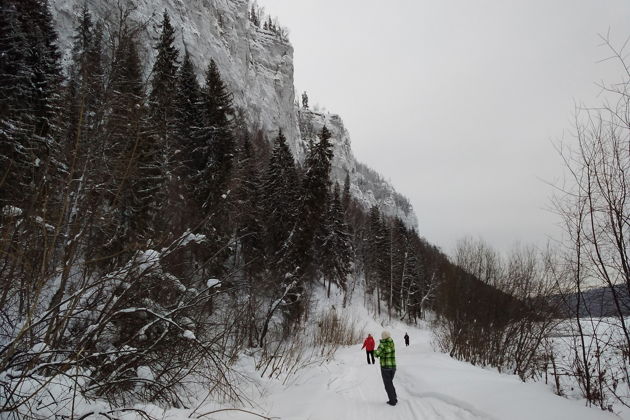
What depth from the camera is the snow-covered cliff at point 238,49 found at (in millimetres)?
43156

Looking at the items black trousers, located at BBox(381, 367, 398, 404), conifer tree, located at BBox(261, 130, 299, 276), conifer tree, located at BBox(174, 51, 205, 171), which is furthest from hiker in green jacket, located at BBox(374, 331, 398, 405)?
conifer tree, located at BBox(174, 51, 205, 171)

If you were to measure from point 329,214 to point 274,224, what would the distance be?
12.4 meters

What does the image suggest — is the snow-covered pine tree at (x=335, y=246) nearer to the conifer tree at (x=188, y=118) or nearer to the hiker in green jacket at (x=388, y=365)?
the conifer tree at (x=188, y=118)

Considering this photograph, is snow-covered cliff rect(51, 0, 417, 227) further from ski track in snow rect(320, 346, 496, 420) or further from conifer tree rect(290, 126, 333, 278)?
ski track in snow rect(320, 346, 496, 420)

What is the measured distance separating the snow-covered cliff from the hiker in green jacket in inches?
1595

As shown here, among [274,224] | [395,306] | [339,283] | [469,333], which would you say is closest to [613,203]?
[469,333]

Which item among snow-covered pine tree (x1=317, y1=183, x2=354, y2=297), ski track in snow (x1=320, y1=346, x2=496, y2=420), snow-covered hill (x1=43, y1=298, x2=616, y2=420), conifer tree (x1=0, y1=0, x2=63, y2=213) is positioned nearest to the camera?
conifer tree (x1=0, y1=0, x2=63, y2=213)

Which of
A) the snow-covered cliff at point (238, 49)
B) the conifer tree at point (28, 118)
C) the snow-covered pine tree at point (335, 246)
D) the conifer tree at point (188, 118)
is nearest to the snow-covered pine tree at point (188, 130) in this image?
the conifer tree at point (188, 118)

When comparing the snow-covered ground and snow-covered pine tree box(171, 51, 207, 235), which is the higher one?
snow-covered pine tree box(171, 51, 207, 235)

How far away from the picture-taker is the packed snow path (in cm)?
551

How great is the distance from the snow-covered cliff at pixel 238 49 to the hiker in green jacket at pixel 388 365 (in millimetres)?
40517

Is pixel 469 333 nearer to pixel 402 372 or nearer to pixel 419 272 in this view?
pixel 402 372

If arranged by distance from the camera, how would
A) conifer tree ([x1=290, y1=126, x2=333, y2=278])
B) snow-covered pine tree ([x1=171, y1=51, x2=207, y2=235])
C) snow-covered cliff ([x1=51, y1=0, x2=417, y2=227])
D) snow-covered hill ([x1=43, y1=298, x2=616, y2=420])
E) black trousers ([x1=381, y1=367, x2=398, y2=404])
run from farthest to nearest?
snow-covered cliff ([x1=51, y1=0, x2=417, y2=227]) < conifer tree ([x1=290, y1=126, x2=333, y2=278]) < snow-covered pine tree ([x1=171, y1=51, x2=207, y2=235]) < black trousers ([x1=381, y1=367, x2=398, y2=404]) < snow-covered hill ([x1=43, y1=298, x2=616, y2=420])

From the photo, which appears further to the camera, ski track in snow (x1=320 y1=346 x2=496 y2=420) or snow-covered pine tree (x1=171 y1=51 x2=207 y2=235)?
snow-covered pine tree (x1=171 y1=51 x2=207 y2=235)
